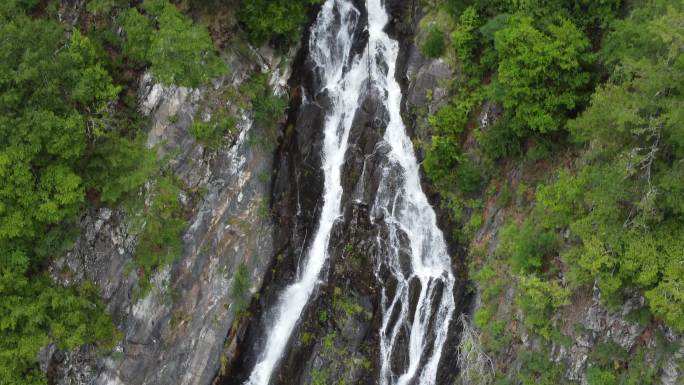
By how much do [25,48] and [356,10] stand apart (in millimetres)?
15115

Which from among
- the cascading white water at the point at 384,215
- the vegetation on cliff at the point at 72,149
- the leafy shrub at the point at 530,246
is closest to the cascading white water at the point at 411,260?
the cascading white water at the point at 384,215

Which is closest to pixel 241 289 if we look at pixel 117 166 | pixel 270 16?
pixel 117 166

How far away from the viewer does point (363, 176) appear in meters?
25.2

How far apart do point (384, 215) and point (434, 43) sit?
813 cm

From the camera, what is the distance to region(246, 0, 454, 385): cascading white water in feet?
75.5

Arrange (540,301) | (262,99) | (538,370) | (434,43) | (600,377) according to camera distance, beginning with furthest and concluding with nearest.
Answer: (262,99) → (434,43) → (538,370) → (540,301) → (600,377)

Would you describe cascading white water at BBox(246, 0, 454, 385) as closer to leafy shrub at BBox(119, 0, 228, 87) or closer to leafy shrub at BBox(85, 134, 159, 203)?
leafy shrub at BBox(119, 0, 228, 87)

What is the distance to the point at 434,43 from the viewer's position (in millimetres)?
24172

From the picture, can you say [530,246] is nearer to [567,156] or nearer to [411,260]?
[567,156]

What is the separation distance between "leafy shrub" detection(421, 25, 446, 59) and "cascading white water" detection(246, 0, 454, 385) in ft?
7.34

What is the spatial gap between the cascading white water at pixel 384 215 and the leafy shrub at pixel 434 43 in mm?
2236

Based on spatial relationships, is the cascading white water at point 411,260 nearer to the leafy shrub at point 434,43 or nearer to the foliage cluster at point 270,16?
the leafy shrub at point 434,43

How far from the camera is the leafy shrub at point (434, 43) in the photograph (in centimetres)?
2406

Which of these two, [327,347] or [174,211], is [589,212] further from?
[174,211]
